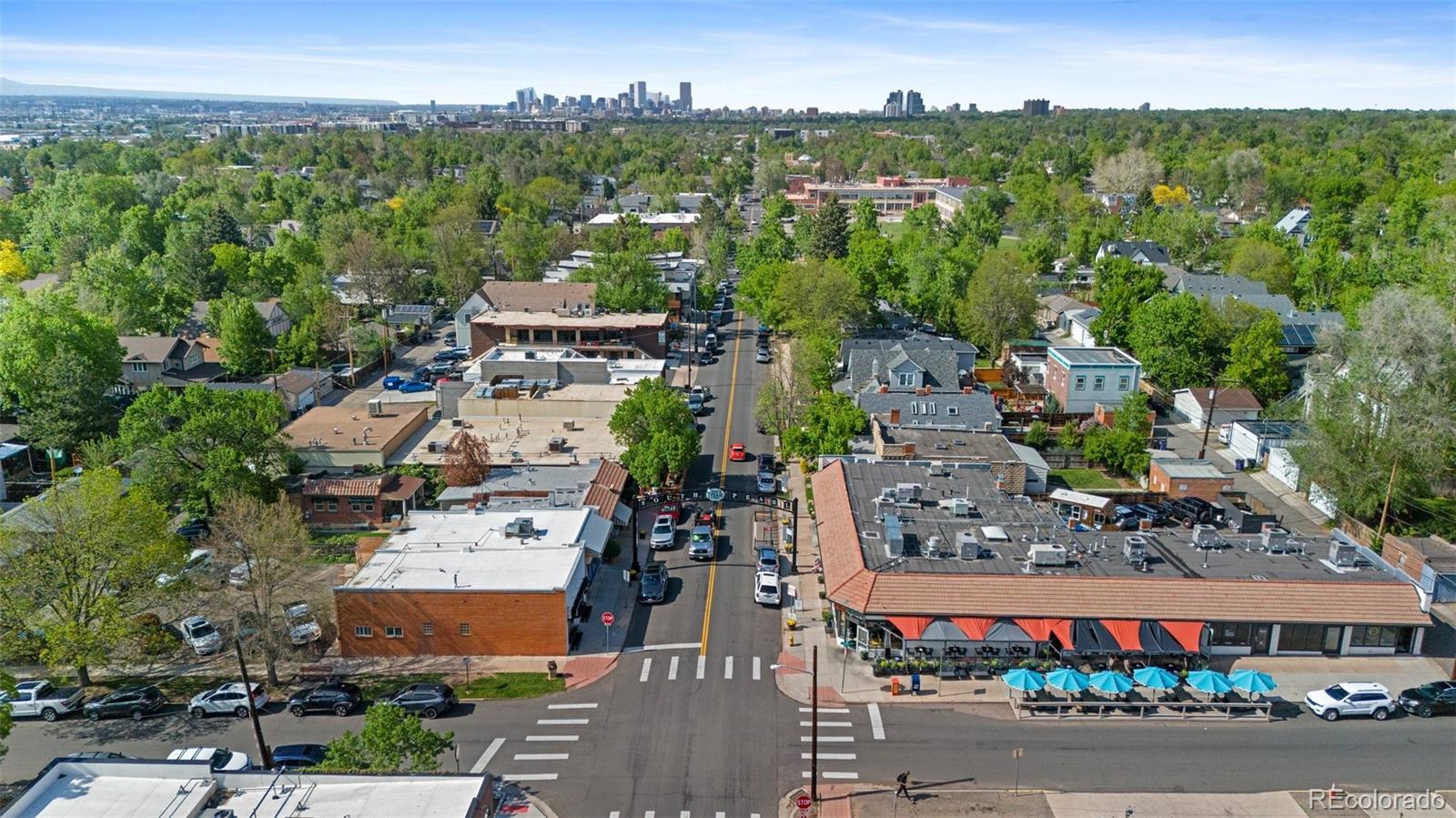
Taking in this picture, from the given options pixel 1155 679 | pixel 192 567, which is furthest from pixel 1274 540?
pixel 192 567

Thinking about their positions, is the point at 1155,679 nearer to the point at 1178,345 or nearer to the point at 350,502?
the point at 350,502

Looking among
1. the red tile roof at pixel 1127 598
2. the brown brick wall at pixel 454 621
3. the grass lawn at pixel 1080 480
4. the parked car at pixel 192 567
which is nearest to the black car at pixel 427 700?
the brown brick wall at pixel 454 621

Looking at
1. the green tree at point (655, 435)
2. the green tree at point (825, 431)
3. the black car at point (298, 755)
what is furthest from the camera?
the green tree at point (825, 431)

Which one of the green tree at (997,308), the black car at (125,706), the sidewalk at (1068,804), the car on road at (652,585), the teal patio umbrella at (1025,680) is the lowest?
the black car at (125,706)

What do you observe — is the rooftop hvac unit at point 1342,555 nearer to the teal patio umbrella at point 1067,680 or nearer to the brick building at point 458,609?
the teal patio umbrella at point 1067,680

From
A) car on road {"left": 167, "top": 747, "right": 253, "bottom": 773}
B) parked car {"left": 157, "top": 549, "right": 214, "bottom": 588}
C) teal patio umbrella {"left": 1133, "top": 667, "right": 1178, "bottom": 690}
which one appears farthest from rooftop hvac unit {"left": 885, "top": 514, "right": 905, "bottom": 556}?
parked car {"left": 157, "top": 549, "right": 214, "bottom": 588}

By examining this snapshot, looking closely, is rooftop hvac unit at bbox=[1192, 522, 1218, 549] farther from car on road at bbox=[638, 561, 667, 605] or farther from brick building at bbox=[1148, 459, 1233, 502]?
car on road at bbox=[638, 561, 667, 605]
